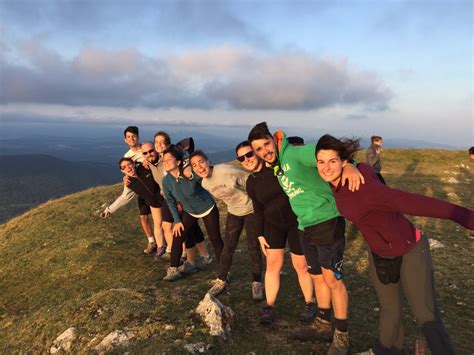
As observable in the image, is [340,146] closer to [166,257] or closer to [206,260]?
[206,260]

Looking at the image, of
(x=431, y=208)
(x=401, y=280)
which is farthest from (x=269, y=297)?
(x=431, y=208)

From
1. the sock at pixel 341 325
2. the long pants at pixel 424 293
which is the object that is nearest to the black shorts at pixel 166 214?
the sock at pixel 341 325

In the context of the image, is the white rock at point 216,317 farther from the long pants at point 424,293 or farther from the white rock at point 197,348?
the long pants at point 424,293

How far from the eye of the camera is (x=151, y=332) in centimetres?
570

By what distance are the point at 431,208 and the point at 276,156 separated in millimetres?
2694

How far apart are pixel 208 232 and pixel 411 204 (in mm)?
5824

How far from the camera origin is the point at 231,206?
773 centimetres

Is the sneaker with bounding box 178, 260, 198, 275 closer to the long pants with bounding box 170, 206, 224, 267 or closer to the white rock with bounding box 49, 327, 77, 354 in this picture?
the long pants with bounding box 170, 206, 224, 267

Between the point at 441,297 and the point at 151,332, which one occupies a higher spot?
the point at 151,332

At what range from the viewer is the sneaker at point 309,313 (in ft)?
21.3

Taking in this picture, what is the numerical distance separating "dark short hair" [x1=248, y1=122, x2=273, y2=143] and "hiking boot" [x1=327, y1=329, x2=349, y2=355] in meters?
3.48

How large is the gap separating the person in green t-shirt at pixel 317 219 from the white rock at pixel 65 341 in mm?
4662

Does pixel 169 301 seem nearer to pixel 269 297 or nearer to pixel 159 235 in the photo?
pixel 269 297

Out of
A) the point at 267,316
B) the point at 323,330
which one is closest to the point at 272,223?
the point at 267,316
